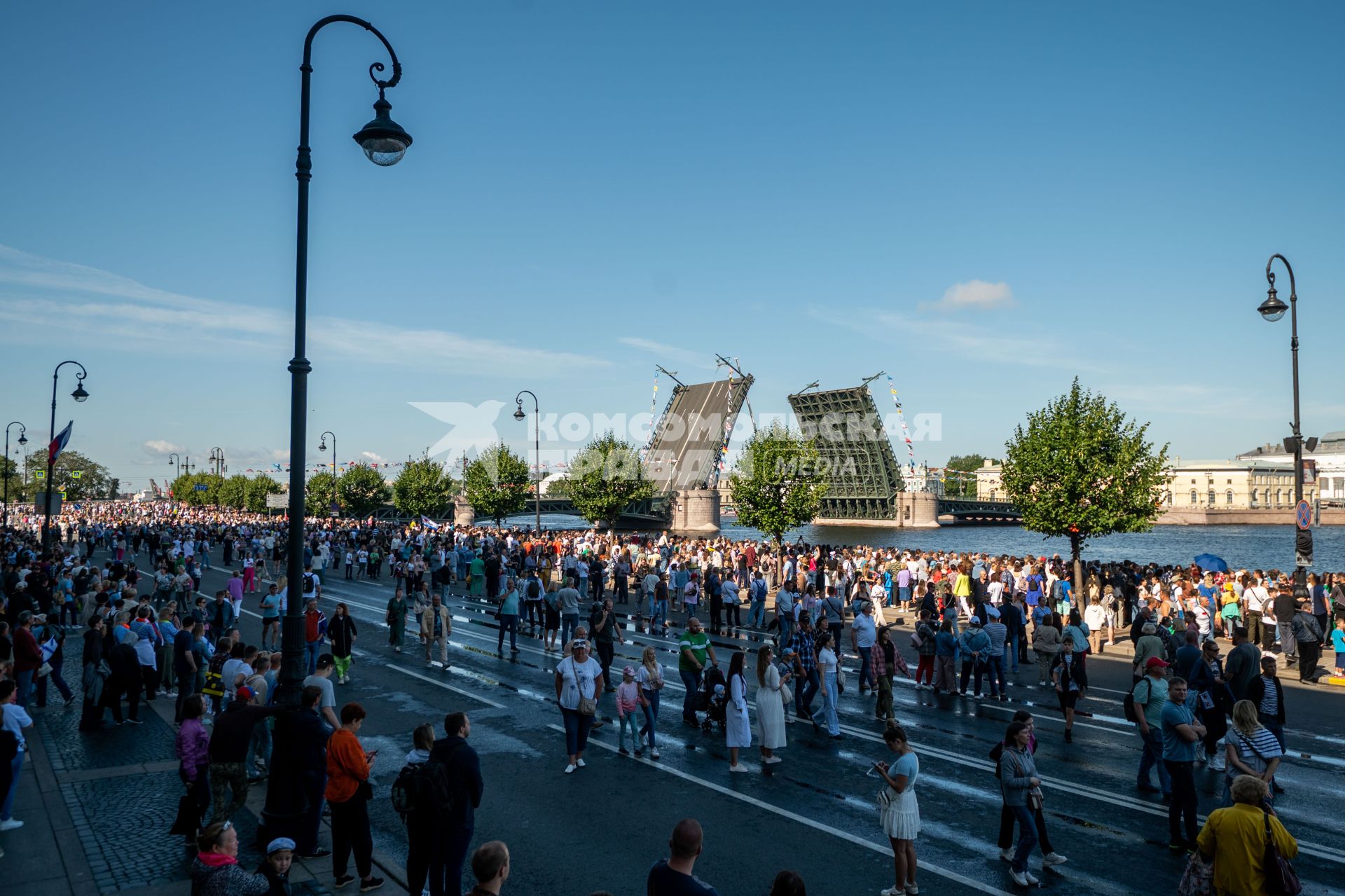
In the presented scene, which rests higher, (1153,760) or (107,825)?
(1153,760)

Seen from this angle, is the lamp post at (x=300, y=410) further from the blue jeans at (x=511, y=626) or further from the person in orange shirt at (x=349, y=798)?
the blue jeans at (x=511, y=626)

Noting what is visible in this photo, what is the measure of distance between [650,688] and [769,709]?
5.66 feet

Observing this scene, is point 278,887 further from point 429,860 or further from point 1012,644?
point 1012,644

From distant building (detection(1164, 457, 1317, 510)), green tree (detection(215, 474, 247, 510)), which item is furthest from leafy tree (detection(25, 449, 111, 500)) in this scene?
distant building (detection(1164, 457, 1317, 510))

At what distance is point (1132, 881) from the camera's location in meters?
8.17

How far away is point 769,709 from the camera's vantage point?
11.7 m

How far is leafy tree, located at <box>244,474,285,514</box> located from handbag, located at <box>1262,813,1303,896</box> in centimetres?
14402

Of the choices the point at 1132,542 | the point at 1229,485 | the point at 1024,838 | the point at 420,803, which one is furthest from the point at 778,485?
the point at 1229,485

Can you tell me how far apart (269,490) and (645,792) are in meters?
151

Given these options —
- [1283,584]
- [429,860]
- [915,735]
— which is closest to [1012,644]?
[915,735]

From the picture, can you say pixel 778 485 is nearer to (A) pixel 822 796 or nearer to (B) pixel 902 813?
(A) pixel 822 796

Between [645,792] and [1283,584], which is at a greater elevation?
[1283,584]

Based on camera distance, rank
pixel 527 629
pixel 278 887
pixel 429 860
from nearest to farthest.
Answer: pixel 278 887 → pixel 429 860 → pixel 527 629

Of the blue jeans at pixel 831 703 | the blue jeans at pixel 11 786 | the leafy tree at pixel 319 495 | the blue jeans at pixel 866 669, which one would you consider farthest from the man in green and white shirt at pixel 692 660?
the leafy tree at pixel 319 495
